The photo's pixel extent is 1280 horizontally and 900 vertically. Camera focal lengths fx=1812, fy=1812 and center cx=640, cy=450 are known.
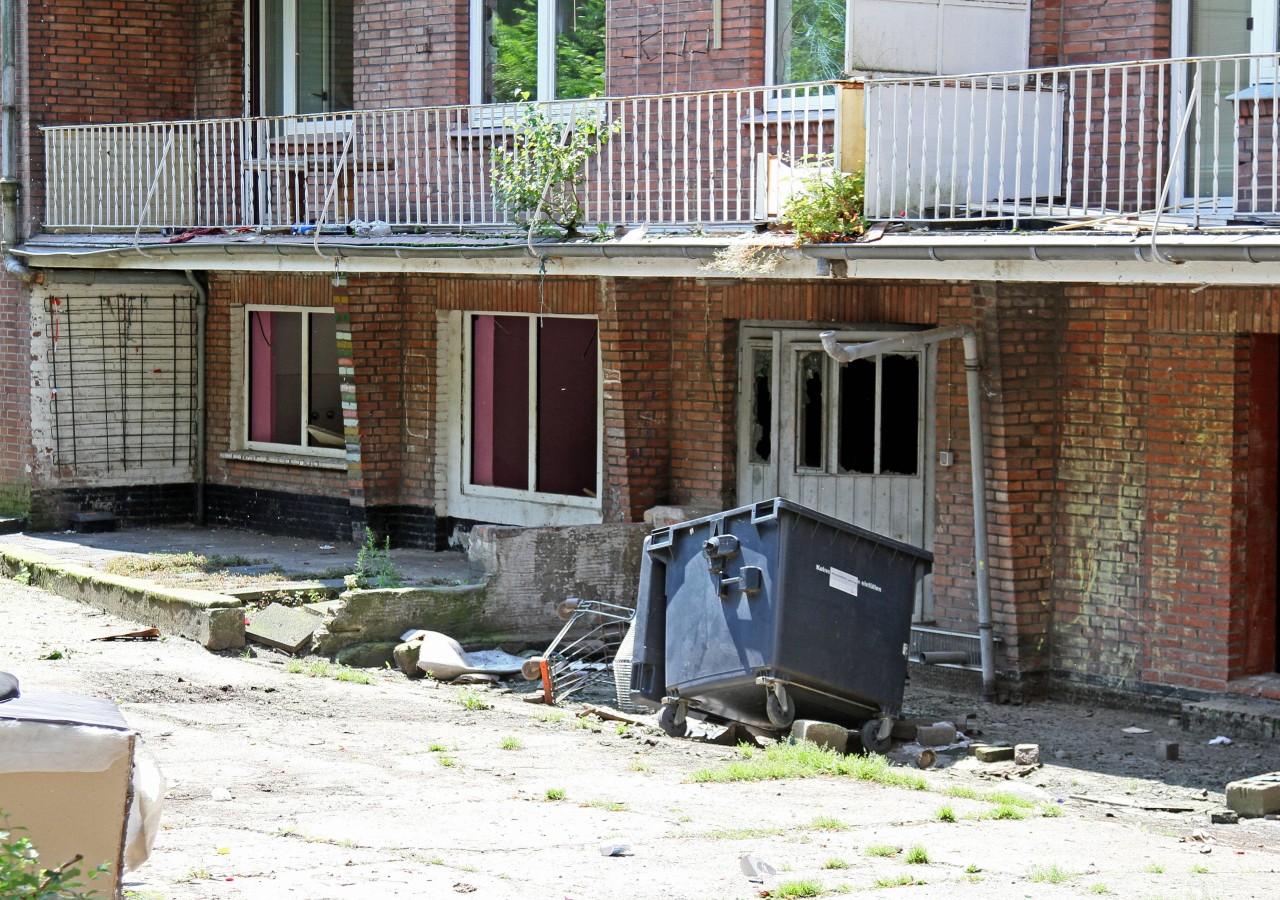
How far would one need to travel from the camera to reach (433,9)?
51.1 feet

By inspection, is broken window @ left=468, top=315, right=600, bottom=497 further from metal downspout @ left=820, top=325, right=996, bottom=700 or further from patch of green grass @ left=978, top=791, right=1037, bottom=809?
patch of green grass @ left=978, top=791, right=1037, bottom=809

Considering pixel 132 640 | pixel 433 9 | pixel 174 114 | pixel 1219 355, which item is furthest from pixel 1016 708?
pixel 174 114

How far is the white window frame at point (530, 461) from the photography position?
15.0 meters

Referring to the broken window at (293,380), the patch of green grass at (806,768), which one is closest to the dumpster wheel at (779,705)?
the patch of green grass at (806,768)

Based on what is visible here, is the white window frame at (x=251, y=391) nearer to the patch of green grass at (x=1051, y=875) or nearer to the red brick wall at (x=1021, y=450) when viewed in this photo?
the red brick wall at (x=1021, y=450)

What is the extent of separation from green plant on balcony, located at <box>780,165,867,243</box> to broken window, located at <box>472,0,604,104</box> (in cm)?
369

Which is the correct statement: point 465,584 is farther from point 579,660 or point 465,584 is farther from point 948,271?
point 948,271

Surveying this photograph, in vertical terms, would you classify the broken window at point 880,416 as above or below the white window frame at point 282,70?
below

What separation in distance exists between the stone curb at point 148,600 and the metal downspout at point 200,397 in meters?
3.08

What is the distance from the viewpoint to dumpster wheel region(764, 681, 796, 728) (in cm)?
985

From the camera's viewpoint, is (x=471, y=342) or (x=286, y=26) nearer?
(x=471, y=342)

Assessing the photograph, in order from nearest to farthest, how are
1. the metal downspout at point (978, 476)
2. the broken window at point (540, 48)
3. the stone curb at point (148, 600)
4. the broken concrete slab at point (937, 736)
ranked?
the broken concrete slab at point (937, 736) → the metal downspout at point (978, 476) → the stone curb at point (148, 600) → the broken window at point (540, 48)

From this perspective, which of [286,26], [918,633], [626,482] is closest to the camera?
[918,633]

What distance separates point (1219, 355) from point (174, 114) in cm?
1154
